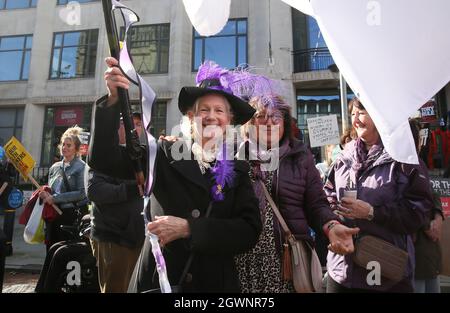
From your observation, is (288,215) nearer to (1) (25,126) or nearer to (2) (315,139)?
(2) (315,139)

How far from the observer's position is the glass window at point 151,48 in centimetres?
1410

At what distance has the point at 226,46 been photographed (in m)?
13.7

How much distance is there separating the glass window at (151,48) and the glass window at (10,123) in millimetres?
5924

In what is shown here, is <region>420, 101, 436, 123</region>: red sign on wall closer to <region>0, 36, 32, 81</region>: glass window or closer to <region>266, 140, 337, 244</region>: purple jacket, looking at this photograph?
<region>266, 140, 337, 244</region>: purple jacket

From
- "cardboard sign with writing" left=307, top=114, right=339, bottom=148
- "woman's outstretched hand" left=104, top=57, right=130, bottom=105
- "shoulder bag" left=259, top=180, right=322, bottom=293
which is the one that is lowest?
"shoulder bag" left=259, top=180, right=322, bottom=293

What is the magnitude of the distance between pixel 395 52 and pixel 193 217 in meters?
1.11

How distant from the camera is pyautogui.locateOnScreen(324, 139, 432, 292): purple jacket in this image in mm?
1996

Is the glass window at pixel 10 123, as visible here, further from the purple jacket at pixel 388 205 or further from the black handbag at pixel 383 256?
the black handbag at pixel 383 256

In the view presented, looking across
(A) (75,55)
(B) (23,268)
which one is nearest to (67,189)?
(B) (23,268)

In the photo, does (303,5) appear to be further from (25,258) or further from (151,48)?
(151,48)

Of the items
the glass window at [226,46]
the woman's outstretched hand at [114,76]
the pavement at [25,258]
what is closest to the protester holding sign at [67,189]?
the pavement at [25,258]

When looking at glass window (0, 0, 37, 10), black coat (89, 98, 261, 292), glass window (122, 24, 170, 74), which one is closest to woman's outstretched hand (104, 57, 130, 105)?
black coat (89, 98, 261, 292)

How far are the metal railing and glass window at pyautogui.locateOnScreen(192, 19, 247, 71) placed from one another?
2.02 meters
